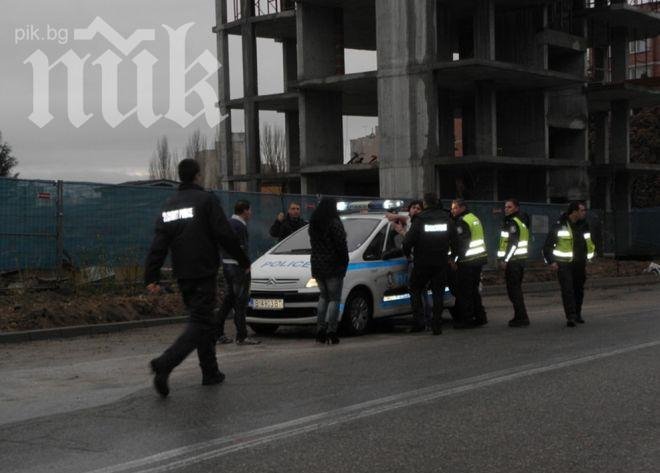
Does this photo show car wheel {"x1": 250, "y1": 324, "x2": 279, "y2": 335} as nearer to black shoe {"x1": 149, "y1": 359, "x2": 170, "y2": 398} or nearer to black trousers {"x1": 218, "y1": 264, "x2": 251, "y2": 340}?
black trousers {"x1": 218, "y1": 264, "x2": 251, "y2": 340}

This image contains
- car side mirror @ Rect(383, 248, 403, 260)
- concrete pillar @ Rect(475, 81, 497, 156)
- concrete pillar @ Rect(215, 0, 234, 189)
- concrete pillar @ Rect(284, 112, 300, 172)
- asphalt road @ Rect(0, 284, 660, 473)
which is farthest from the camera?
concrete pillar @ Rect(284, 112, 300, 172)

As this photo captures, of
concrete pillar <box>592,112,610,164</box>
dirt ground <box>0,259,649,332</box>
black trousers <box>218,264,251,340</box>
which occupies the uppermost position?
concrete pillar <box>592,112,610,164</box>

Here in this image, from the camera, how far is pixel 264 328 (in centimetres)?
1408

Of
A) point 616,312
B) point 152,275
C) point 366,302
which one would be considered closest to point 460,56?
point 616,312

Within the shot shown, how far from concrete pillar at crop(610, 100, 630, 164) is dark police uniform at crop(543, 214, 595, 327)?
41.0 m

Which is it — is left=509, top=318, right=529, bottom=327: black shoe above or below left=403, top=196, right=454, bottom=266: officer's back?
below

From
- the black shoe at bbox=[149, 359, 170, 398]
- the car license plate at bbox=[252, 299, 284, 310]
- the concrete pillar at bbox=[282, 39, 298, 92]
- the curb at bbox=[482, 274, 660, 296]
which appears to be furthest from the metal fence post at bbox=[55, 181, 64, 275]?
the concrete pillar at bbox=[282, 39, 298, 92]

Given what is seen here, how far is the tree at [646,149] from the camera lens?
6819cm

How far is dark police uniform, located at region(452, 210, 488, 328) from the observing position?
14.1 metres

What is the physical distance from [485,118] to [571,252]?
30129mm

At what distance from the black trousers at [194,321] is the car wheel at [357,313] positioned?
185 inches

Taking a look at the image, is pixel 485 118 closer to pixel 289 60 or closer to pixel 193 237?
pixel 289 60

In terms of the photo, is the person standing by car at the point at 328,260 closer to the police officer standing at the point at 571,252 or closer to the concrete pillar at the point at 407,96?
the police officer standing at the point at 571,252

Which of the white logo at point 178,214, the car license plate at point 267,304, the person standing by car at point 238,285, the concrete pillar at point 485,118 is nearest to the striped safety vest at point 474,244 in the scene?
the car license plate at point 267,304
